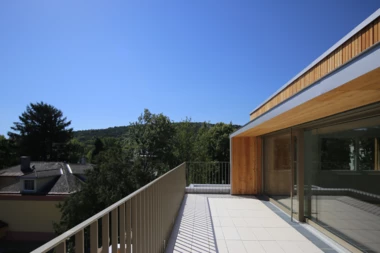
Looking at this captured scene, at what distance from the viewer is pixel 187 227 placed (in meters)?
5.27

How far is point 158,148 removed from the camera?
906 inches

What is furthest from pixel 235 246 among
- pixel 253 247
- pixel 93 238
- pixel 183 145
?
pixel 183 145

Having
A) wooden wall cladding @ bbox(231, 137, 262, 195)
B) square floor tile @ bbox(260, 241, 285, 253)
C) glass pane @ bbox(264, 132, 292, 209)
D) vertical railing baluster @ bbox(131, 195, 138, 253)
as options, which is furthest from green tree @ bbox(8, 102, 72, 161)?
vertical railing baluster @ bbox(131, 195, 138, 253)

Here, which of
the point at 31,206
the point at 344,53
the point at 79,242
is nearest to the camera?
the point at 79,242

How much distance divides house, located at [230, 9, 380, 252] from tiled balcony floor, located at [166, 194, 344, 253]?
17.4 inches

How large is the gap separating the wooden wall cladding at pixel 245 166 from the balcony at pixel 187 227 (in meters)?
0.58

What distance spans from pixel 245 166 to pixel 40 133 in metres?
39.1

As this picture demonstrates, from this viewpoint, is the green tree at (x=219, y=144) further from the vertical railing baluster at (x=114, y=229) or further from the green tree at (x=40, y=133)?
the vertical railing baluster at (x=114, y=229)

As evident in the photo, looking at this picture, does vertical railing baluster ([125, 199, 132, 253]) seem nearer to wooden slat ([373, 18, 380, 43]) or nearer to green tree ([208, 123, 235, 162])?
wooden slat ([373, 18, 380, 43])

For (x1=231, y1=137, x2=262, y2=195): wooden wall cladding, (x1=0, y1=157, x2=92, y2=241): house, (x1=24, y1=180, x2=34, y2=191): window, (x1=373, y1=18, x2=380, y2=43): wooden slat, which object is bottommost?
(x1=0, y1=157, x2=92, y2=241): house

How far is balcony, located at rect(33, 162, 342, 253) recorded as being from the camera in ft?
5.51

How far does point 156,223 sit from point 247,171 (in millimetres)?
6488

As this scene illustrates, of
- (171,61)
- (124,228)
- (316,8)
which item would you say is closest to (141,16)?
(171,61)

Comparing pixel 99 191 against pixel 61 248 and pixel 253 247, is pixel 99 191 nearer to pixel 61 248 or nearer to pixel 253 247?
pixel 253 247
